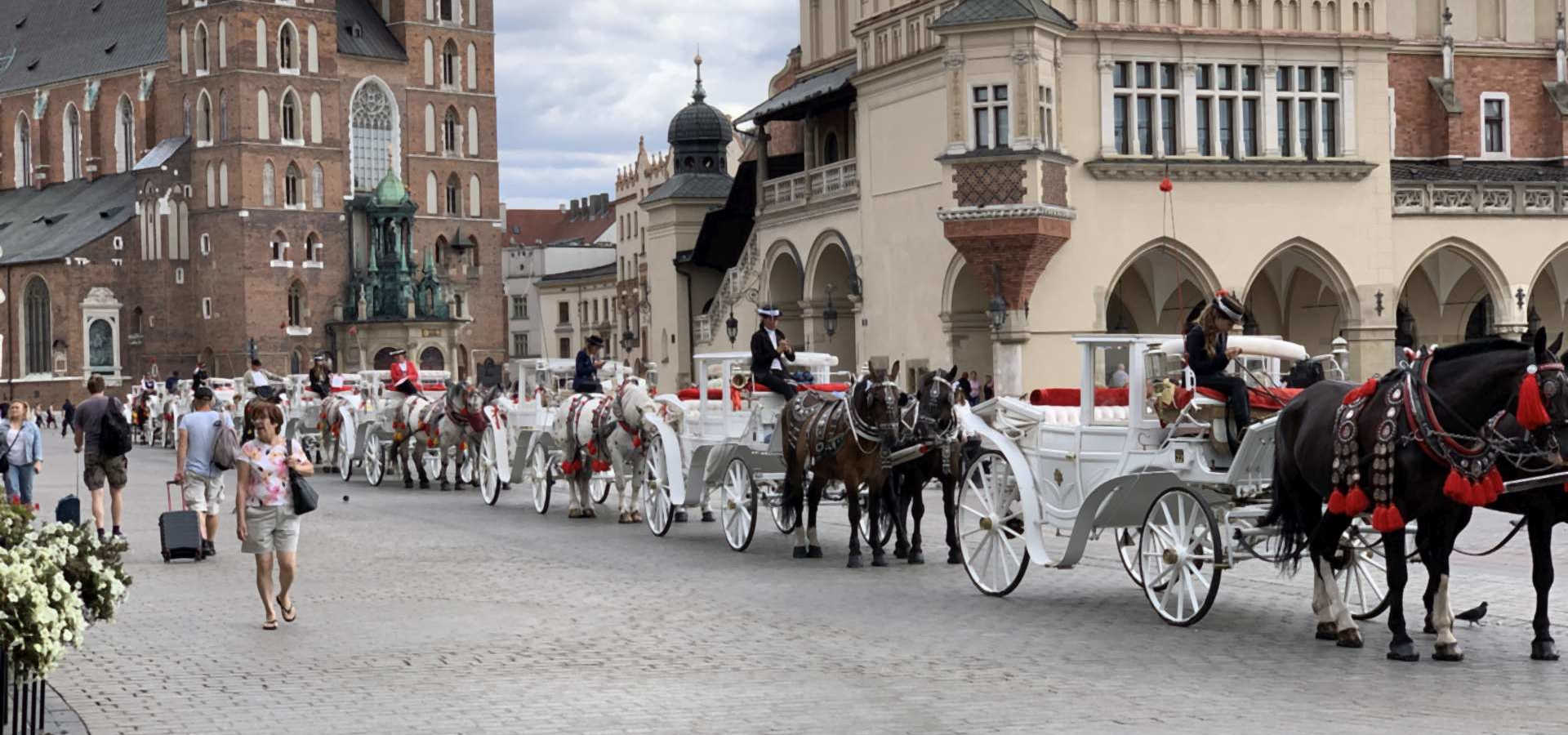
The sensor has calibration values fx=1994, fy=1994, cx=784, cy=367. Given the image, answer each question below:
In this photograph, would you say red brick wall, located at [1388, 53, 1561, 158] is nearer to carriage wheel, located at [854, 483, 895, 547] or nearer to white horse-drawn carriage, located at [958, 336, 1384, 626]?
carriage wheel, located at [854, 483, 895, 547]

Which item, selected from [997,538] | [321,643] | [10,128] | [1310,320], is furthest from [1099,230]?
[10,128]

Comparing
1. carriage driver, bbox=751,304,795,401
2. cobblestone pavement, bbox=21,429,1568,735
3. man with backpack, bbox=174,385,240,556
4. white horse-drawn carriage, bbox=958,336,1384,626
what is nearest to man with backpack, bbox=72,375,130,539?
man with backpack, bbox=174,385,240,556

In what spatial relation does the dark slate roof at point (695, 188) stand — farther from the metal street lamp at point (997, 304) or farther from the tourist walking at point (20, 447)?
the tourist walking at point (20, 447)

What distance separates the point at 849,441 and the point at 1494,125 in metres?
34.2

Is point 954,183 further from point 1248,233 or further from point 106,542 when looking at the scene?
point 106,542

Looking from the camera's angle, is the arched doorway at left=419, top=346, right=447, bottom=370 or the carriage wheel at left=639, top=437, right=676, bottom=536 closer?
the carriage wheel at left=639, top=437, right=676, bottom=536

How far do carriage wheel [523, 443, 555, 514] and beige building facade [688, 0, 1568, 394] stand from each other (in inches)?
586

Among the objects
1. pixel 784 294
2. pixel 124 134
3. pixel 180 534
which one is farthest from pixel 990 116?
pixel 124 134

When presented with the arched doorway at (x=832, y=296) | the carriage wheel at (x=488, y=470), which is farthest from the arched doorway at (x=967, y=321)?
the carriage wheel at (x=488, y=470)

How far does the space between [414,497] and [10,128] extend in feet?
279

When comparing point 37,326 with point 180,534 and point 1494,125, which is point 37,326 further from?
point 180,534

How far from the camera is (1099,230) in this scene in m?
38.6

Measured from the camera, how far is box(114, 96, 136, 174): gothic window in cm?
9569

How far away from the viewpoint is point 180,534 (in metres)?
17.8
